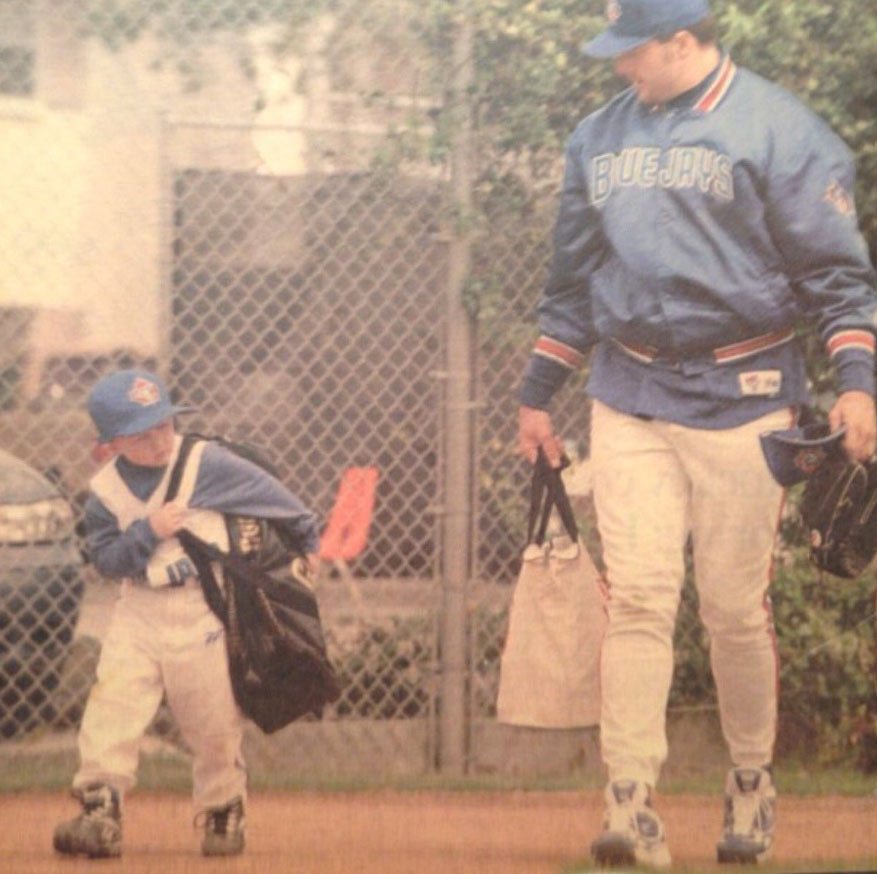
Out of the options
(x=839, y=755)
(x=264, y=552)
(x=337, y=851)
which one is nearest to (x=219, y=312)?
(x=264, y=552)

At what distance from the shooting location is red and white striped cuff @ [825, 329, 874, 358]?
489 centimetres

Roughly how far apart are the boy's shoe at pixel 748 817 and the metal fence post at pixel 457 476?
130cm

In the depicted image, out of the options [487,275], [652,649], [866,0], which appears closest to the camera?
[652,649]

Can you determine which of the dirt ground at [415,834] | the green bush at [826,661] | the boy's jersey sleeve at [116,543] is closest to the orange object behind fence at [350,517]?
the dirt ground at [415,834]

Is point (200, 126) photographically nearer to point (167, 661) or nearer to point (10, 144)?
point (10, 144)

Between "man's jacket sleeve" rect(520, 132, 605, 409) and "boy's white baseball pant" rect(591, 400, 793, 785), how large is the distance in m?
0.22

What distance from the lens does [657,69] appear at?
5004 mm

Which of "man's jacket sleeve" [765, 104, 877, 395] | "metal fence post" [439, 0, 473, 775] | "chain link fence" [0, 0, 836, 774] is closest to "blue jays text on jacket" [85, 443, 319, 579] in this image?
"chain link fence" [0, 0, 836, 774]

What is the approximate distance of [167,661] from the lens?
16.4 ft

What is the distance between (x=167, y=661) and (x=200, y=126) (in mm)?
1469

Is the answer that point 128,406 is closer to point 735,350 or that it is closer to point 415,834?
point 415,834

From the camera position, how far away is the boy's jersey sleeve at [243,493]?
16.5 ft

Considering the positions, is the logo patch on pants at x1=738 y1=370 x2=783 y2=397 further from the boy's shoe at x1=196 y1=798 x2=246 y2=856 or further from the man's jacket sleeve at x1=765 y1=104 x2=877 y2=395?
the boy's shoe at x1=196 y1=798 x2=246 y2=856

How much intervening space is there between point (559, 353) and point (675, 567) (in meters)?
0.66
